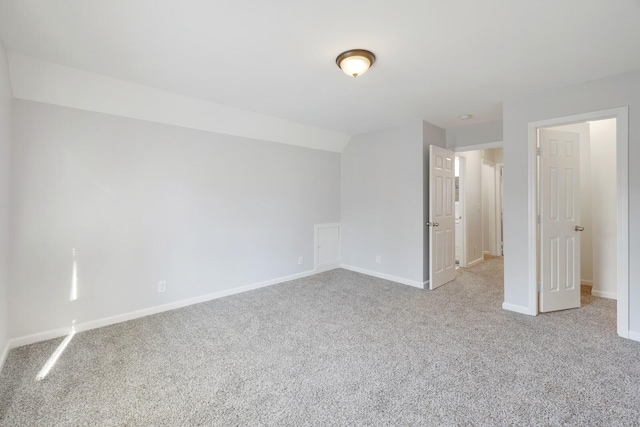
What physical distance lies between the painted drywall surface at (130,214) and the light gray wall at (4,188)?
0.11m

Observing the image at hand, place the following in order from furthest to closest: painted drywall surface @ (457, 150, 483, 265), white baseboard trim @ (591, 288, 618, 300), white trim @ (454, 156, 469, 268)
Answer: painted drywall surface @ (457, 150, 483, 265) < white trim @ (454, 156, 469, 268) < white baseboard trim @ (591, 288, 618, 300)

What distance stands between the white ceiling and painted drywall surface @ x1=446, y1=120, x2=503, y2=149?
1.00 metres

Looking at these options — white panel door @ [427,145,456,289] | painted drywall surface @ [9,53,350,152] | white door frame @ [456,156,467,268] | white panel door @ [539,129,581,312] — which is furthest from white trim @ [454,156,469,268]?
painted drywall surface @ [9,53,350,152]

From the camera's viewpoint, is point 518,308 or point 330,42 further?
point 518,308

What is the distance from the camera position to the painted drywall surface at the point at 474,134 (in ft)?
12.6

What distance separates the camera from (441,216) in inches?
158

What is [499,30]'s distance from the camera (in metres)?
1.87

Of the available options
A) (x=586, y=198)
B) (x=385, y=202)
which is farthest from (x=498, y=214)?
(x=385, y=202)

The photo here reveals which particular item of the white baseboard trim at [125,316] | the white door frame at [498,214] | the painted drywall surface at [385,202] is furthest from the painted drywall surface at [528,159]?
the white door frame at [498,214]

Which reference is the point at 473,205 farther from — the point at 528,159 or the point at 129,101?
the point at 129,101

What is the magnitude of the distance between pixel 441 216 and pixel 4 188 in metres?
4.52

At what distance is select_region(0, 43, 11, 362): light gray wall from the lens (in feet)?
6.62

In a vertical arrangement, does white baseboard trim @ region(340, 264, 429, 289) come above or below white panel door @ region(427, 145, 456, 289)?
below

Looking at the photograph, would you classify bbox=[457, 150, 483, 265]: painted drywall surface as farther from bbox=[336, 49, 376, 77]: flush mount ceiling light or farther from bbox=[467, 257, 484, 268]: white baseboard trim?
bbox=[336, 49, 376, 77]: flush mount ceiling light
